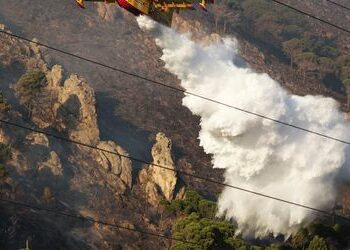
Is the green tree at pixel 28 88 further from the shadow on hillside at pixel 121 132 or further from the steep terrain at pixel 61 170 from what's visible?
the shadow on hillside at pixel 121 132

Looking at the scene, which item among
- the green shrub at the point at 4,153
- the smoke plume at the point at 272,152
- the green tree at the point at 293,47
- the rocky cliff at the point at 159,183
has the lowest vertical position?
the green shrub at the point at 4,153

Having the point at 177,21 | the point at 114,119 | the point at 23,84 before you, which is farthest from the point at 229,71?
the point at 177,21

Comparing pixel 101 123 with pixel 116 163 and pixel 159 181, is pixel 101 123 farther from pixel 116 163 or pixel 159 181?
pixel 159 181

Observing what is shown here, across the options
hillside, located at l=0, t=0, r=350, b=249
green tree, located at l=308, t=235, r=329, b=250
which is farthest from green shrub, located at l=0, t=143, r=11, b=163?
green tree, located at l=308, t=235, r=329, b=250

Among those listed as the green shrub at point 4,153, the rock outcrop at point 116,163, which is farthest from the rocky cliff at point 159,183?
the green shrub at point 4,153

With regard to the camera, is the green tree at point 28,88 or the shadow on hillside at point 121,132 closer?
the green tree at point 28,88

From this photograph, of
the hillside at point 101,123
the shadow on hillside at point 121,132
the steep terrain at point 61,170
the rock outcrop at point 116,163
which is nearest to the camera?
the steep terrain at point 61,170

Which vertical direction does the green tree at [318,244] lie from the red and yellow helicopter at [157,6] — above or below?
below
